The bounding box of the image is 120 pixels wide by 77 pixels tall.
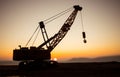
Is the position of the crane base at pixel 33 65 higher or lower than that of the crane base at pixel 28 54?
lower

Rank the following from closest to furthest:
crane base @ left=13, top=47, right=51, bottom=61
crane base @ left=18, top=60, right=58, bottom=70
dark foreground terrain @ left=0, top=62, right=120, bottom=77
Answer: dark foreground terrain @ left=0, top=62, right=120, bottom=77, crane base @ left=18, top=60, right=58, bottom=70, crane base @ left=13, top=47, right=51, bottom=61

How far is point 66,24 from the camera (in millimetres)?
66875

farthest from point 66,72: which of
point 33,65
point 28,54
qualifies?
point 28,54

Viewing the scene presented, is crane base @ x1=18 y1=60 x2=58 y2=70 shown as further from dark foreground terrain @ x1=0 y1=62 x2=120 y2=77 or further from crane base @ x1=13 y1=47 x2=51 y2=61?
dark foreground terrain @ x1=0 y1=62 x2=120 y2=77

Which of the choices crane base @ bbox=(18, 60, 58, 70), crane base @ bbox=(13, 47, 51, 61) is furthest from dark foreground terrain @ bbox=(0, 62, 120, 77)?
crane base @ bbox=(13, 47, 51, 61)

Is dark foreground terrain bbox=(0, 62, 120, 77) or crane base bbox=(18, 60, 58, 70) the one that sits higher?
crane base bbox=(18, 60, 58, 70)

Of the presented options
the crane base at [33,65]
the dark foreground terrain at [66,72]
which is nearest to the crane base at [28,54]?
the crane base at [33,65]

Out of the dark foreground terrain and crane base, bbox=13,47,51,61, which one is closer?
the dark foreground terrain

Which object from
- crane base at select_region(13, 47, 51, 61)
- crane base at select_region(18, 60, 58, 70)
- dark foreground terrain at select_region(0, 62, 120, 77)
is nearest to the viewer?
dark foreground terrain at select_region(0, 62, 120, 77)

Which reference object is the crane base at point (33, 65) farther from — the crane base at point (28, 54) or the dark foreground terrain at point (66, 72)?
the dark foreground terrain at point (66, 72)

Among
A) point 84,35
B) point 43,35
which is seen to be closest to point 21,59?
point 43,35

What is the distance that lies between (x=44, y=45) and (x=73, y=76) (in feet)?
98.0

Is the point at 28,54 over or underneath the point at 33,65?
over

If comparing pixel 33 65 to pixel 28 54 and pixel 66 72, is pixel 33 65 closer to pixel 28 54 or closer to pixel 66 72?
pixel 28 54
